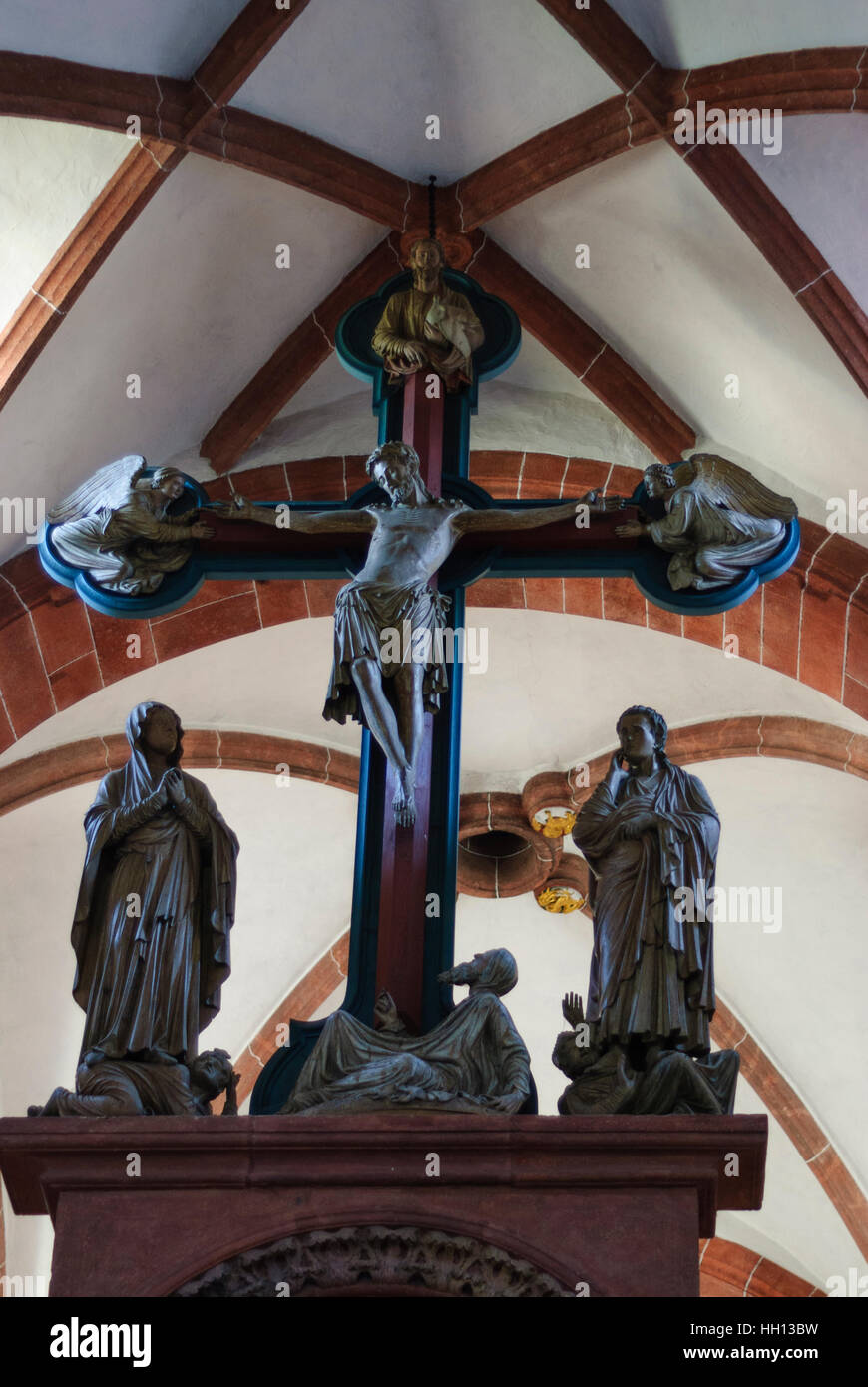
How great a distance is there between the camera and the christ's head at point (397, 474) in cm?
685

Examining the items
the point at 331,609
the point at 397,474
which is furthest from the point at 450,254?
the point at 397,474

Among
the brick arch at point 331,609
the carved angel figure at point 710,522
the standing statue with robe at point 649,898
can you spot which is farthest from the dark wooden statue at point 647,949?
the brick arch at point 331,609

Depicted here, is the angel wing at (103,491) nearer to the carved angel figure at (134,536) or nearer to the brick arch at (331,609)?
the carved angel figure at (134,536)

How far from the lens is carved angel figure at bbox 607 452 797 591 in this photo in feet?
22.0

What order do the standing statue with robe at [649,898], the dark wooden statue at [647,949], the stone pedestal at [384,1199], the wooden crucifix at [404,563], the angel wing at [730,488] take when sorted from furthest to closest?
1. the angel wing at [730,488]
2. the wooden crucifix at [404,563]
3. the standing statue with robe at [649,898]
4. the dark wooden statue at [647,949]
5. the stone pedestal at [384,1199]

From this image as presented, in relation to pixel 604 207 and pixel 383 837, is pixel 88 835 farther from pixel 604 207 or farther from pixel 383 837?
pixel 604 207

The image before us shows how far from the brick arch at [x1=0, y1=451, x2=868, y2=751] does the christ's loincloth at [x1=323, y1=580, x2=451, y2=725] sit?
360cm

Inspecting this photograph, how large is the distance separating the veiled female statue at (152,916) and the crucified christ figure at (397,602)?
1.63 ft

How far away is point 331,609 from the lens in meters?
11.0

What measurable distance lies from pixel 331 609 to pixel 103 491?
159 inches

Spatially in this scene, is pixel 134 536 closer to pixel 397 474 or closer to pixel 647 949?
pixel 397 474
